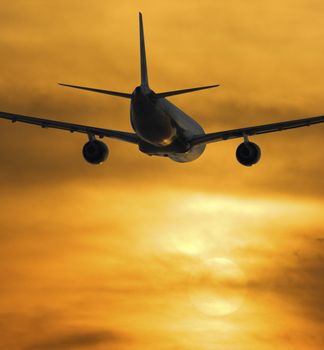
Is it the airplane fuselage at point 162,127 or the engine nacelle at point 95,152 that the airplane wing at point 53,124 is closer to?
the engine nacelle at point 95,152

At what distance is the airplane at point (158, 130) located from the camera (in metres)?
75.9

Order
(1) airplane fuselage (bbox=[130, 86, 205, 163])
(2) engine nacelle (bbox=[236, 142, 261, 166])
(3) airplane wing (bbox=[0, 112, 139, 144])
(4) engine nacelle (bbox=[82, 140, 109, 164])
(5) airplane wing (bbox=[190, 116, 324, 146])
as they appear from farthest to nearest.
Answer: (4) engine nacelle (bbox=[82, 140, 109, 164]), (3) airplane wing (bbox=[0, 112, 139, 144]), (2) engine nacelle (bbox=[236, 142, 261, 166]), (5) airplane wing (bbox=[190, 116, 324, 146]), (1) airplane fuselage (bbox=[130, 86, 205, 163])

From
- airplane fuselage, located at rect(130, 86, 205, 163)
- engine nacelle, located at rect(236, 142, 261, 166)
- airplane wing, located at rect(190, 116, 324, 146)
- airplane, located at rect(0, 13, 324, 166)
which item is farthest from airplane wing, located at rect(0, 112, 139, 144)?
engine nacelle, located at rect(236, 142, 261, 166)

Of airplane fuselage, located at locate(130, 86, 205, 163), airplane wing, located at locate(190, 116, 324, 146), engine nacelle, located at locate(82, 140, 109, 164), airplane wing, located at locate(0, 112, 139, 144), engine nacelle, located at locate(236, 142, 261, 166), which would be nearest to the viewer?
airplane fuselage, located at locate(130, 86, 205, 163)

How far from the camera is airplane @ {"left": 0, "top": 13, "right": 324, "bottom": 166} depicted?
249ft

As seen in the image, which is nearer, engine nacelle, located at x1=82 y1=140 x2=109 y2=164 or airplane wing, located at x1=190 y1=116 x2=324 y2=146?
airplane wing, located at x1=190 y1=116 x2=324 y2=146

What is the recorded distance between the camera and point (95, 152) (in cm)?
8325

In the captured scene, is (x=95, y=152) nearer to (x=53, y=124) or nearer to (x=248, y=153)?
(x=53, y=124)

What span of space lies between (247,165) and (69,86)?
19.6 m

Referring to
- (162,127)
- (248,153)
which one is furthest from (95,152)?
(248,153)

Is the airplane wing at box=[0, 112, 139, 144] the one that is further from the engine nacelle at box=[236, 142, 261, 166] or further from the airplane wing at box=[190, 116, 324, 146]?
the engine nacelle at box=[236, 142, 261, 166]

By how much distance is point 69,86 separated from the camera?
67.3 meters

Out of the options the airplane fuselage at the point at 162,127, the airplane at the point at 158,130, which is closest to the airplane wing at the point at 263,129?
the airplane at the point at 158,130

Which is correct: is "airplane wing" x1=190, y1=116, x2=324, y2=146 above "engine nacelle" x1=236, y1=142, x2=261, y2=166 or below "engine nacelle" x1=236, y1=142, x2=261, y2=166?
above
